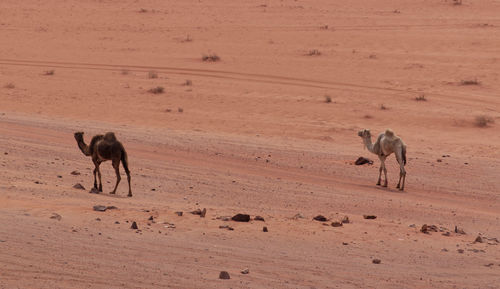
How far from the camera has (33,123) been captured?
22781 mm

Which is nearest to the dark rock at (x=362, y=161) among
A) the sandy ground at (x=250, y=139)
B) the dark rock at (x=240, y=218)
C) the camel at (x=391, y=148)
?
the sandy ground at (x=250, y=139)

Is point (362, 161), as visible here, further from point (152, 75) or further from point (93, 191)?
point (152, 75)

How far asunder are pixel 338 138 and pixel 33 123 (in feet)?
25.5

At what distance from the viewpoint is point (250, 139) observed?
2391cm

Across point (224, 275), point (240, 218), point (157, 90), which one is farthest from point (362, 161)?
point (157, 90)

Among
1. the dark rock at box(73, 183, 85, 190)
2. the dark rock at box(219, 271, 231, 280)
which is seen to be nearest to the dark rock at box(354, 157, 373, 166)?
the dark rock at box(73, 183, 85, 190)

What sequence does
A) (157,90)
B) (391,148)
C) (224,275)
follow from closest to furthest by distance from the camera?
(224,275) < (391,148) < (157,90)

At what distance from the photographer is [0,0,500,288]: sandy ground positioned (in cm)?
1065

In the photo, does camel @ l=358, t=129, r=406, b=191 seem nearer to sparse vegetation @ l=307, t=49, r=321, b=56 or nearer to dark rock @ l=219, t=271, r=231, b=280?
dark rock @ l=219, t=271, r=231, b=280

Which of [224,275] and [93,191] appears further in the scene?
[93,191]

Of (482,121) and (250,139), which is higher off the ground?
(482,121)

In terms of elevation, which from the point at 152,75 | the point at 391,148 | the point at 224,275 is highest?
the point at 152,75

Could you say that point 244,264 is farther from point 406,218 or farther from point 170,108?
point 170,108

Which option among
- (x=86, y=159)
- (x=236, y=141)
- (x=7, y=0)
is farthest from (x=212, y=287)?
(x=7, y=0)
